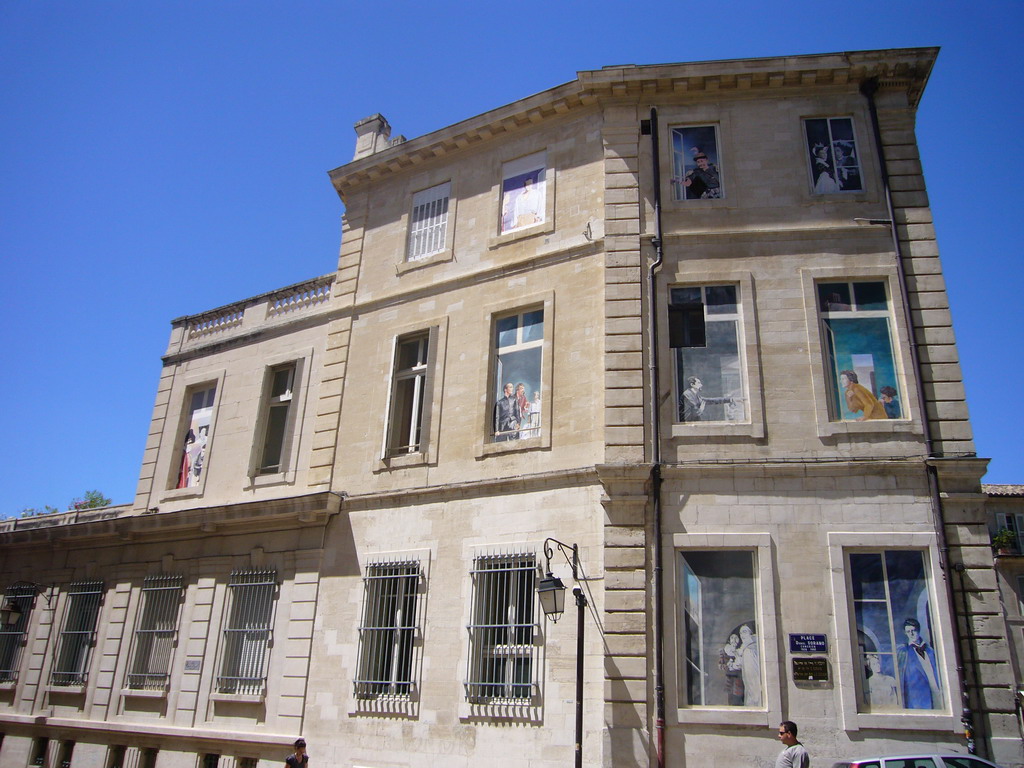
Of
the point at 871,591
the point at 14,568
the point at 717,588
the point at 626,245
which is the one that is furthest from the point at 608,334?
the point at 14,568

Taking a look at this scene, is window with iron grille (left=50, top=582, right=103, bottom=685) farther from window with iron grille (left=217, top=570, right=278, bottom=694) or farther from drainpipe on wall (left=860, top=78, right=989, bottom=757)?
drainpipe on wall (left=860, top=78, right=989, bottom=757)

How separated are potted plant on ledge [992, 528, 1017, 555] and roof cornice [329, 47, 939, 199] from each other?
27386 millimetres

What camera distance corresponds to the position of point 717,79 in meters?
14.3

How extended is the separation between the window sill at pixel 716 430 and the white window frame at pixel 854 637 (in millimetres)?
1795

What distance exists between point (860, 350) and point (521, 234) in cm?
632

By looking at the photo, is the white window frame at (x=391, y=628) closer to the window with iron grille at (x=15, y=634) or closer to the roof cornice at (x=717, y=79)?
the roof cornice at (x=717, y=79)

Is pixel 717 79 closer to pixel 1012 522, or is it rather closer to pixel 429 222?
pixel 429 222

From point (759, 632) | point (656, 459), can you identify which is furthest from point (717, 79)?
point (759, 632)

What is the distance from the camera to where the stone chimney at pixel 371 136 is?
733 inches

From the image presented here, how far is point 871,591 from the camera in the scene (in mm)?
11117

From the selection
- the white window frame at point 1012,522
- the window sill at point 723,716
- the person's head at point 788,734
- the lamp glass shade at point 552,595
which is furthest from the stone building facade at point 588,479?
the white window frame at point 1012,522

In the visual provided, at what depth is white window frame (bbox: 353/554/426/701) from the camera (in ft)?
43.6

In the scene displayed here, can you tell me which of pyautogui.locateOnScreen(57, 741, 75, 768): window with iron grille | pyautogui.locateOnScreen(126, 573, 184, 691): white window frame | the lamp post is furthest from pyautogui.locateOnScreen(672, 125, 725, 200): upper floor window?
pyautogui.locateOnScreen(57, 741, 75, 768): window with iron grille

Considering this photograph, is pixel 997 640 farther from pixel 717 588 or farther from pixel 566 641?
pixel 566 641
